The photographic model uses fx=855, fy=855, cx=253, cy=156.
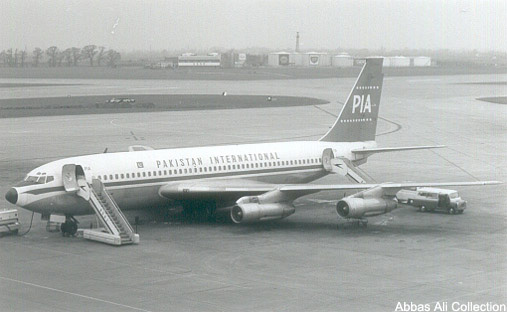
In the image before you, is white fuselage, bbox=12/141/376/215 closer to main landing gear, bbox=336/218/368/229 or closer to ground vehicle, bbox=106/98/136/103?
main landing gear, bbox=336/218/368/229

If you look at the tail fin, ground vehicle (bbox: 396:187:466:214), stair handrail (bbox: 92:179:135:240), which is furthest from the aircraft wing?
the tail fin

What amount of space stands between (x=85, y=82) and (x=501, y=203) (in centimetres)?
13005

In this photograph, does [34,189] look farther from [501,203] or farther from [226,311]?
[501,203]

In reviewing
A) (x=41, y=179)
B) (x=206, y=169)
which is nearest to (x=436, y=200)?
(x=206, y=169)

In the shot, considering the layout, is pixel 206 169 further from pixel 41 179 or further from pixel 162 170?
pixel 41 179

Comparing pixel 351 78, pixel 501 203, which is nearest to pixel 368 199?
pixel 501 203

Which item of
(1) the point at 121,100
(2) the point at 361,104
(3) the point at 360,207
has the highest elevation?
(2) the point at 361,104

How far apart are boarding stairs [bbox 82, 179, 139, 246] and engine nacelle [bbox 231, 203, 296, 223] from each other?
496 centimetres

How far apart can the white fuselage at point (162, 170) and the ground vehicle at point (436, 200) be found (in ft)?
17.8

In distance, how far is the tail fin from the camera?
171ft

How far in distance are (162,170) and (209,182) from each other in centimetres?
270

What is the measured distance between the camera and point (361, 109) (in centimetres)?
5300

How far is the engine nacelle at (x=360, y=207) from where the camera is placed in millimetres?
40406

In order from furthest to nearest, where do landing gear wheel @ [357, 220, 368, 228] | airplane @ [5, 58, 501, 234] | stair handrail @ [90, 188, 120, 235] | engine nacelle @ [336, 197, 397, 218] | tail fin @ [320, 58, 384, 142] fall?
tail fin @ [320, 58, 384, 142] → landing gear wheel @ [357, 220, 368, 228] → engine nacelle @ [336, 197, 397, 218] → airplane @ [5, 58, 501, 234] → stair handrail @ [90, 188, 120, 235]
